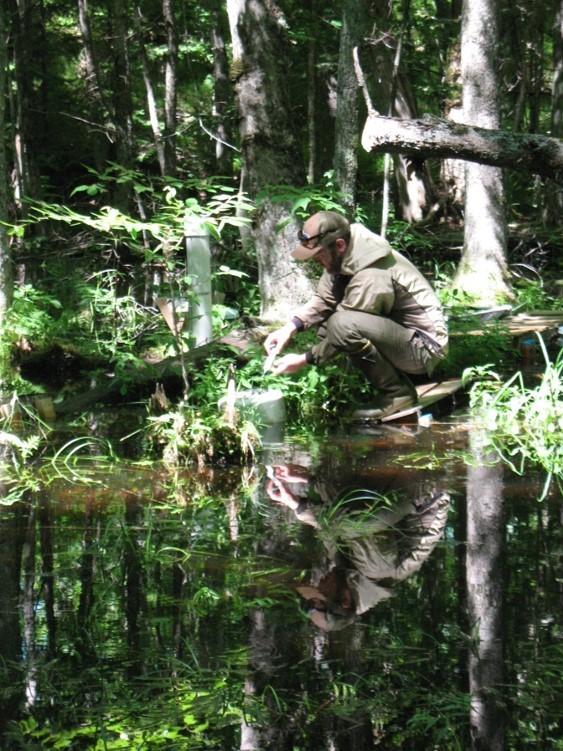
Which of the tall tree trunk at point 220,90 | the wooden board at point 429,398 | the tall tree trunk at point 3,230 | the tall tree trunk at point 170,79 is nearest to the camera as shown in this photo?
the wooden board at point 429,398

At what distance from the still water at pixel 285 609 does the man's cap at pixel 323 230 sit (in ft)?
5.20

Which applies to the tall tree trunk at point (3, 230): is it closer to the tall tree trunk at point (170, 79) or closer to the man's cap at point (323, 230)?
the man's cap at point (323, 230)

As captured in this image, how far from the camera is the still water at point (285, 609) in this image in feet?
9.57

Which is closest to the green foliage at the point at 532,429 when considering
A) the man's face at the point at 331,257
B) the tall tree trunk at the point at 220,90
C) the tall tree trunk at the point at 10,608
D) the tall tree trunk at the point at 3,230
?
the man's face at the point at 331,257

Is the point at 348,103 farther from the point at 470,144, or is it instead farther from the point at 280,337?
→ the point at 470,144

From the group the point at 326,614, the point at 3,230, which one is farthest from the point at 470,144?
the point at 3,230

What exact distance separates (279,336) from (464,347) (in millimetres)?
2475

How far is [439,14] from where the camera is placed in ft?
73.8

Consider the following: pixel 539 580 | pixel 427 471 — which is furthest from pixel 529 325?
pixel 539 580

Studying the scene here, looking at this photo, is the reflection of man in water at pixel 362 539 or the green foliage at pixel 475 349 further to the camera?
the green foliage at pixel 475 349

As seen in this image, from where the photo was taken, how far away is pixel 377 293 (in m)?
6.86

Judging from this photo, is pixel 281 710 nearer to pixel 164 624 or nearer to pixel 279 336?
pixel 164 624

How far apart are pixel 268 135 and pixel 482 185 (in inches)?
163

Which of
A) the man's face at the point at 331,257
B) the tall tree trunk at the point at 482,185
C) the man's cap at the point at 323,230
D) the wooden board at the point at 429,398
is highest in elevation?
the tall tree trunk at the point at 482,185
